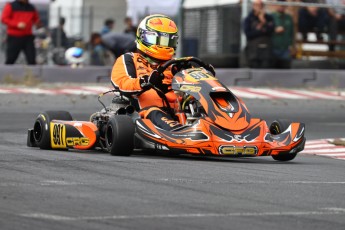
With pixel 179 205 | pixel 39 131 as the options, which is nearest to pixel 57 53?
pixel 39 131

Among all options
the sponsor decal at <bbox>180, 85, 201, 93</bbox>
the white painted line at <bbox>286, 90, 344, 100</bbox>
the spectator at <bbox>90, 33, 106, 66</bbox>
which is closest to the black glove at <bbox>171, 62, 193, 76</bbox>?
the sponsor decal at <bbox>180, 85, 201, 93</bbox>

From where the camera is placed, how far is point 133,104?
11.3 m

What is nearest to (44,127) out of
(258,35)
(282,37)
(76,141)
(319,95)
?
(76,141)

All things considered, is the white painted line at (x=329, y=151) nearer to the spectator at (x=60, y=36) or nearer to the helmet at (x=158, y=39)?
the helmet at (x=158, y=39)

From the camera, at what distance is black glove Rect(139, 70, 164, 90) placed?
1100 cm

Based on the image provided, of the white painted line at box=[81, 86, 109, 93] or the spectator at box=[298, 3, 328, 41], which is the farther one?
the spectator at box=[298, 3, 328, 41]

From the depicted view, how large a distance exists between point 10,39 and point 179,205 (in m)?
15.2

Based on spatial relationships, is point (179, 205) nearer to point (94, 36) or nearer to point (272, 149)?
point (272, 149)

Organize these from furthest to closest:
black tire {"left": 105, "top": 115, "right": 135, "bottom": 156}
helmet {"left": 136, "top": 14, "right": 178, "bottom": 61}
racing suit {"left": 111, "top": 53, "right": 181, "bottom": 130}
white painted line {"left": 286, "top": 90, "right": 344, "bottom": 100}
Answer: white painted line {"left": 286, "top": 90, "right": 344, "bottom": 100}
helmet {"left": 136, "top": 14, "right": 178, "bottom": 61}
racing suit {"left": 111, "top": 53, "right": 181, "bottom": 130}
black tire {"left": 105, "top": 115, "right": 135, "bottom": 156}

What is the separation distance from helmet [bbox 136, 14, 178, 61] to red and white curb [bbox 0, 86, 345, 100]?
7651mm

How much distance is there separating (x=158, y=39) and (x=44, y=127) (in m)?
1.41

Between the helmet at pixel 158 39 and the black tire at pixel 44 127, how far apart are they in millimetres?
1029

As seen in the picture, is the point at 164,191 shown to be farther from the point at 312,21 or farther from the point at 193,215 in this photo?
the point at 312,21

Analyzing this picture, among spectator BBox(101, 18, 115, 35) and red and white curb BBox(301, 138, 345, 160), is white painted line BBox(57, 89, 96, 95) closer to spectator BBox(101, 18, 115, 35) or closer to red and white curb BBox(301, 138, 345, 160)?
red and white curb BBox(301, 138, 345, 160)
